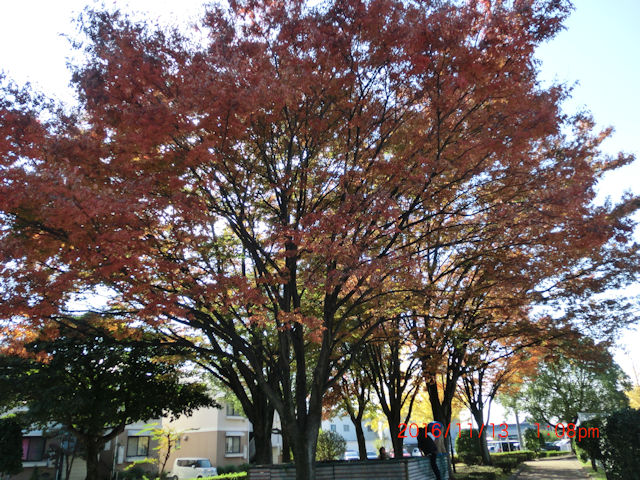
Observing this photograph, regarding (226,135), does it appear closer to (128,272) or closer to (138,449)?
(128,272)

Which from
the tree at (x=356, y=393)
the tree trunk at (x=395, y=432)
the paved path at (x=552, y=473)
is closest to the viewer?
the tree trunk at (x=395, y=432)

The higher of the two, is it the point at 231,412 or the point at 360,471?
the point at 231,412

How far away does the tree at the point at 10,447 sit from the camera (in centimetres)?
1483

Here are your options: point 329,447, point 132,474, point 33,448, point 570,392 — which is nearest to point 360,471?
point 329,447

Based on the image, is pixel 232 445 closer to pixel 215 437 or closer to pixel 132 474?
pixel 215 437

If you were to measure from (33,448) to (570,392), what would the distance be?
3888cm

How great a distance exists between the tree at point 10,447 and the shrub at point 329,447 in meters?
13.9

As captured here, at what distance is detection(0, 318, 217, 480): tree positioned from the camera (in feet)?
44.7

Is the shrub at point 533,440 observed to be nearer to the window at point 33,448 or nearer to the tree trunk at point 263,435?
the tree trunk at point 263,435

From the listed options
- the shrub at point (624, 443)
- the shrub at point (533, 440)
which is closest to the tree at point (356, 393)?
the shrub at point (624, 443)

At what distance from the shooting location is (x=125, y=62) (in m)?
7.02

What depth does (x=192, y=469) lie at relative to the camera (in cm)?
2703

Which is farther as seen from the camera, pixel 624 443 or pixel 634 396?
pixel 634 396

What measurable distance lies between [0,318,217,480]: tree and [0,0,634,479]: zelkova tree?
6.10 meters
